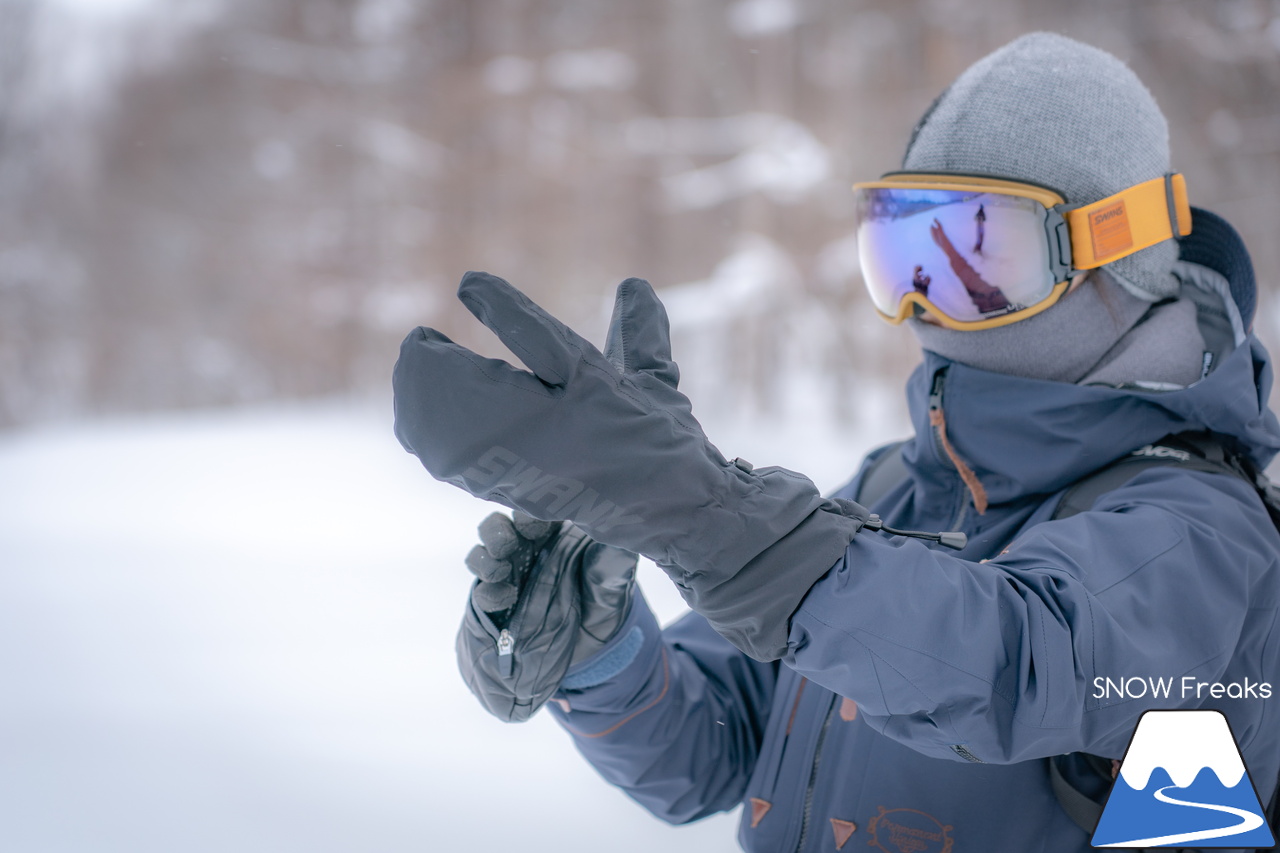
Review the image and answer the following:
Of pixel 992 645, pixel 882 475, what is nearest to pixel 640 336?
pixel 992 645

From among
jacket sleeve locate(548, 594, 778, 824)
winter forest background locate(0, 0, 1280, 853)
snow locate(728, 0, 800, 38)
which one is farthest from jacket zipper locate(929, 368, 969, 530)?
snow locate(728, 0, 800, 38)

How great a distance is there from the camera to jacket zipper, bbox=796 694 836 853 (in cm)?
89

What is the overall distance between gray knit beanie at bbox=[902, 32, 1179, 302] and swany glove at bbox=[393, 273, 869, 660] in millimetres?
579

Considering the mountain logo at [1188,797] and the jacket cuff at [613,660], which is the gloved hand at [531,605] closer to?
the jacket cuff at [613,660]

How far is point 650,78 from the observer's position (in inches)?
191

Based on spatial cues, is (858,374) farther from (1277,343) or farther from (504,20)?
(504,20)

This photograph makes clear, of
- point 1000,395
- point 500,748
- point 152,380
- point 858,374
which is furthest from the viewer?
point 152,380

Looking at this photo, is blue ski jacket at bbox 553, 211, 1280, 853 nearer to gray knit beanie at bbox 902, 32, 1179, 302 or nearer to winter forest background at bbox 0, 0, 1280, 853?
gray knit beanie at bbox 902, 32, 1179, 302

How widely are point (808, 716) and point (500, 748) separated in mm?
1421

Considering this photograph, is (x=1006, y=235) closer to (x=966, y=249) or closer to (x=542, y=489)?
(x=966, y=249)

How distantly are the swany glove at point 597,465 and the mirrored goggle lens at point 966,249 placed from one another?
0.48 metres

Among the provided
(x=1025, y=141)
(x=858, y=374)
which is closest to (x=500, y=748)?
(x=1025, y=141)

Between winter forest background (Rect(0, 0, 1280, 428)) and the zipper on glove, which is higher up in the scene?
winter forest background (Rect(0, 0, 1280, 428))

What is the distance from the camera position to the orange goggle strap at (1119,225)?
889 mm
